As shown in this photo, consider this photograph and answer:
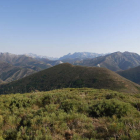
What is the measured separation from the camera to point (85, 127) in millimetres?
4988

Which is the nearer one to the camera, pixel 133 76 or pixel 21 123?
pixel 21 123

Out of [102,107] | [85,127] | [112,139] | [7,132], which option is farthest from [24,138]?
[102,107]

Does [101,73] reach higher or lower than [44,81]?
higher

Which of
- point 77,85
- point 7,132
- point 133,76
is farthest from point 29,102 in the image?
point 133,76

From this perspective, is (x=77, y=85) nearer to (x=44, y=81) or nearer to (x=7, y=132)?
(x=44, y=81)

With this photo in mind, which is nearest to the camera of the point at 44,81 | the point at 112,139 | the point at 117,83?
the point at 112,139

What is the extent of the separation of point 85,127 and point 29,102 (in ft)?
20.8

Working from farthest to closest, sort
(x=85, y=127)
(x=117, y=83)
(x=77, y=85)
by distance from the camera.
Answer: (x=77, y=85), (x=117, y=83), (x=85, y=127)

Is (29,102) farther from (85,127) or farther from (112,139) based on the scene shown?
(112,139)

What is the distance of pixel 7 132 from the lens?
4668 millimetres

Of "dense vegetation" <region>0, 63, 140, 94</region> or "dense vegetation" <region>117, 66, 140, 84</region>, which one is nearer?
"dense vegetation" <region>0, 63, 140, 94</region>

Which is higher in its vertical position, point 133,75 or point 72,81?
point 72,81

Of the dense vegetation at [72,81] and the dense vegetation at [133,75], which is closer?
the dense vegetation at [72,81]

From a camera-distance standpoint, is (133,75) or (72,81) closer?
(72,81)
